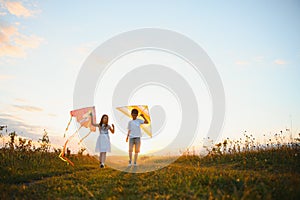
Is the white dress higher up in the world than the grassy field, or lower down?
higher up

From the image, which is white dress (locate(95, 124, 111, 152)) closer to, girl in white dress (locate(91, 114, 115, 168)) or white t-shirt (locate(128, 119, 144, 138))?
girl in white dress (locate(91, 114, 115, 168))

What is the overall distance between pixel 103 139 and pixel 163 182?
707 cm

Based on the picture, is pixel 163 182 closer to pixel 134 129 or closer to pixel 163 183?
pixel 163 183

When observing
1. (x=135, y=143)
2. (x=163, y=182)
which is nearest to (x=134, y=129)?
(x=135, y=143)

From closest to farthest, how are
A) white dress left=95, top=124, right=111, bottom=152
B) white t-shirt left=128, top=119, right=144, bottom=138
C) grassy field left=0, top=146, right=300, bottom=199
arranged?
grassy field left=0, top=146, right=300, bottom=199 → white t-shirt left=128, top=119, right=144, bottom=138 → white dress left=95, top=124, right=111, bottom=152

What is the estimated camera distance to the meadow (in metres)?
6.47

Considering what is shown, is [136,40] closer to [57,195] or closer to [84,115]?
[84,115]

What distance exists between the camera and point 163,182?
816 centimetres

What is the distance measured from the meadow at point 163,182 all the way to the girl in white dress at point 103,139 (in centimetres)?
118

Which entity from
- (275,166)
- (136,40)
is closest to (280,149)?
(275,166)

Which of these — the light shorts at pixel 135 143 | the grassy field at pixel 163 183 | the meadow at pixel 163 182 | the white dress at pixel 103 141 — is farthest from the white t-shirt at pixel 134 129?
the grassy field at pixel 163 183

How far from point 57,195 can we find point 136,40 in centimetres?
1839

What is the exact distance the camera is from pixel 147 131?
50.4ft

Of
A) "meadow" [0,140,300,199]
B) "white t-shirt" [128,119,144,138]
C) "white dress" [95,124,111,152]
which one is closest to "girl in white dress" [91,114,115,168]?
"white dress" [95,124,111,152]
